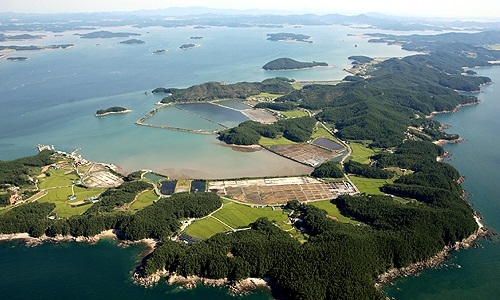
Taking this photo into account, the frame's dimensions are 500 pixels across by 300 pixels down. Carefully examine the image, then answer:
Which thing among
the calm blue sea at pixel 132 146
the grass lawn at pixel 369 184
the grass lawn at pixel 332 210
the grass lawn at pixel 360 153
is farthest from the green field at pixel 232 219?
the grass lawn at pixel 360 153

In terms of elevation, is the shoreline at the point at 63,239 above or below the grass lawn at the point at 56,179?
below

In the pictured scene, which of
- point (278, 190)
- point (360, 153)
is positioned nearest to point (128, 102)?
point (278, 190)

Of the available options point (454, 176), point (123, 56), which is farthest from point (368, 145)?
point (123, 56)

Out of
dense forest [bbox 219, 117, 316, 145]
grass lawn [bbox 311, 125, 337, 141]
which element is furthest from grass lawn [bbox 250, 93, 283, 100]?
grass lawn [bbox 311, 125, 337, 141]

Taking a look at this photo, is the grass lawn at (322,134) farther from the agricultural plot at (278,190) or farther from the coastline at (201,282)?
the coastline at (201,282)

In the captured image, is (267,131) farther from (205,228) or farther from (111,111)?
(111,111)

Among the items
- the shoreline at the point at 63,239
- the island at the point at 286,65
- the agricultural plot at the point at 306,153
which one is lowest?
the shoreline at the point at 63,239

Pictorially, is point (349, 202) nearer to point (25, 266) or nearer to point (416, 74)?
point (25, 266)
